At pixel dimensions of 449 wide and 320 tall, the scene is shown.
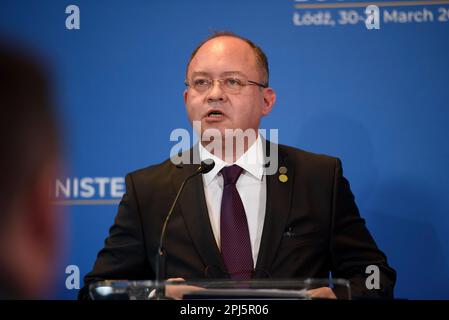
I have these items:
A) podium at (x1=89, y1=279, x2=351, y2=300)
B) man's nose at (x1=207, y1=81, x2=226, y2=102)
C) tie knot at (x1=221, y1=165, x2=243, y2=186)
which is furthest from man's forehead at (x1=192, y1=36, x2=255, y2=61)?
podium at (x1=89, y1=279, x2=351, y2=300)

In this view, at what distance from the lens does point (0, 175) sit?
52.5 inches

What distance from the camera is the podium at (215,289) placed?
5.77 ft

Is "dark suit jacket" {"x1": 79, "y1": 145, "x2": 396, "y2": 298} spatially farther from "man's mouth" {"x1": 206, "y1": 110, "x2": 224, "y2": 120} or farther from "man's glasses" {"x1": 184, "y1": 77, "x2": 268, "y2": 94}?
"man's glasses" {"x1": 184, "y1": 77, "x2": 268, "y2": 94}

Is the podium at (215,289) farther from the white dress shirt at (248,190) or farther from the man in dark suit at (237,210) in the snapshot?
the white dress shirt at (248,190)

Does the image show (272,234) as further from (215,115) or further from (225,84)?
(225,84)

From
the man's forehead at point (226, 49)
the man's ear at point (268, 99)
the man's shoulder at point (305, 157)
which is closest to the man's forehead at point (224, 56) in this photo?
the man's forehead at point (226, 49)

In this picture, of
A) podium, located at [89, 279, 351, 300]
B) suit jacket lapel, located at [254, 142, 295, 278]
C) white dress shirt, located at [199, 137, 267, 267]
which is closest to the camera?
podium, located at [89, 279, 351, 300]

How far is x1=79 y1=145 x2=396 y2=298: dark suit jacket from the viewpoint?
8.27 ft

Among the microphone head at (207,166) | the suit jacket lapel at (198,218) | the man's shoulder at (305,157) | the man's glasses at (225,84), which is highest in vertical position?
the man's glasses at (225,84)

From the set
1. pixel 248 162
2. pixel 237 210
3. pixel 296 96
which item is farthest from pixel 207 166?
pixel 296 96

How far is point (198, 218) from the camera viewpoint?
8.53 feet

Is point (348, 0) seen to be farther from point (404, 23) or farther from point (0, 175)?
point (0, 175)

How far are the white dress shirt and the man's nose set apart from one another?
235 mm
